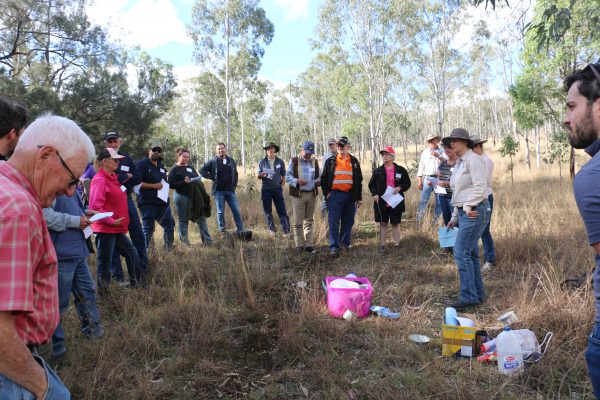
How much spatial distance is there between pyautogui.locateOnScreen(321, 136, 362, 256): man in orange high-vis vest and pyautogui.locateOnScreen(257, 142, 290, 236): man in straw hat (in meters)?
1.65

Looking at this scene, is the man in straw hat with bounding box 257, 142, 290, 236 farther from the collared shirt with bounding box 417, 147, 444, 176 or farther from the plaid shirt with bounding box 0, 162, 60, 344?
the plaid shirt with bounding box 0, 162, 60, 344

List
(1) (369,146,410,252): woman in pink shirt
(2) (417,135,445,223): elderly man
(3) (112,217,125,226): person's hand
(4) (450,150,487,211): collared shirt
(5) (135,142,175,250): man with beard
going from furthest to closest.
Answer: (2) (417,135,445,223): elderly man → (1) (369,146,410,252): woman in pink shirt → (5) (135,142,175,250): man with beard → (4) (450,150,487,211): collared shirt → (3) (112,217,125,226): person's hand

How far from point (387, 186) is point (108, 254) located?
421cm

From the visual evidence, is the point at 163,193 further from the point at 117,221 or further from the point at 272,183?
the point at 272,183

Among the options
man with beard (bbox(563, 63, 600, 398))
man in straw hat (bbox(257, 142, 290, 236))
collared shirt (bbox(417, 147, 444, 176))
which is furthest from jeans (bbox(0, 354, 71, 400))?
collared shirt (bbox(417, 147, 444, 176))

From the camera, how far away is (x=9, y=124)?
2094 mm

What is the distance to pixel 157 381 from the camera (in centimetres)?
272

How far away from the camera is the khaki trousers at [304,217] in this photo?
643 centimetres

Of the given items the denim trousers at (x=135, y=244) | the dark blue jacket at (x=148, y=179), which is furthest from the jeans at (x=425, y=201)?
the denim trousers at (x=135, y=244)

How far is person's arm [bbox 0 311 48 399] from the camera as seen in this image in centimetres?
104

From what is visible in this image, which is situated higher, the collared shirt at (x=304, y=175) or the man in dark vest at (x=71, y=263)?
the collared shirt at (x=304, y=175)

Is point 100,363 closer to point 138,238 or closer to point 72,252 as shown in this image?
point 72,252

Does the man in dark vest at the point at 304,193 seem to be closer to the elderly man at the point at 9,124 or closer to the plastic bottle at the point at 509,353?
A: the plastic bottle at the point at 509,353

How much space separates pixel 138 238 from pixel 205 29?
24.7 m
